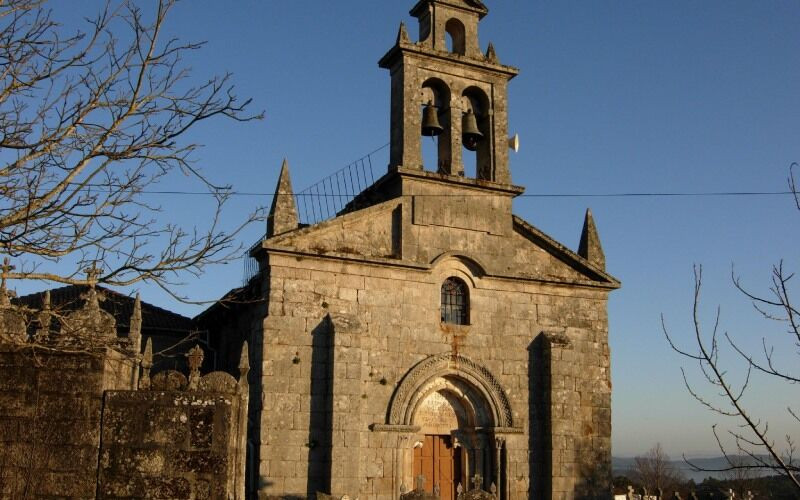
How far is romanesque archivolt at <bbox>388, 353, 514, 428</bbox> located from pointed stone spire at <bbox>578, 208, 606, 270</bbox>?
4.63 metres

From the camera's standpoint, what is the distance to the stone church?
18.0m

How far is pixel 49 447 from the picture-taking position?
18.4 feet

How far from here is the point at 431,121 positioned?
819 inches

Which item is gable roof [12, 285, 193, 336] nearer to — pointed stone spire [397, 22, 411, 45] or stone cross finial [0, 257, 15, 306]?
pointed stone spire [397, 22, 411, 45]

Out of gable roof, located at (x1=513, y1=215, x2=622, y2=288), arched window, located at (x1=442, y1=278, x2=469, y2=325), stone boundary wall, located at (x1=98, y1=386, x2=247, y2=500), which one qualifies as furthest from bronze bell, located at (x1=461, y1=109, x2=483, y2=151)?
stone boundary wall, located at (x1=98, y1=386, x2=247, y2=500)

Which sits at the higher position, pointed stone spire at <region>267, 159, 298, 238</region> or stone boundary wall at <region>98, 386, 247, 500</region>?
pointed stone spire at <region>267, 159, 298, 238</region>

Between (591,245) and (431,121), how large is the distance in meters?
5.68

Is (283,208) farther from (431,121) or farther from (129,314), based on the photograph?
(129,314)

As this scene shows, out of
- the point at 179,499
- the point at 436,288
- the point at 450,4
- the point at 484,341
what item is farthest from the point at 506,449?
the point at 179,499

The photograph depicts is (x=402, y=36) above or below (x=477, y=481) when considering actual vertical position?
above

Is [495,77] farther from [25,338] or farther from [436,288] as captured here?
[25,338]

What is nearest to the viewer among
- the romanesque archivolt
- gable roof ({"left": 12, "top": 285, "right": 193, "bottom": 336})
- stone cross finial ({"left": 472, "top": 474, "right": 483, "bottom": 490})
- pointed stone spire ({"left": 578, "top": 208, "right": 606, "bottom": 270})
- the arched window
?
stone cross finial ({"left": 472, "top": 474, "right": 483, "bottom": 490})

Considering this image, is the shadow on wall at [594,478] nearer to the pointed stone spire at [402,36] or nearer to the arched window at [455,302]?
the arched window at [455,302]

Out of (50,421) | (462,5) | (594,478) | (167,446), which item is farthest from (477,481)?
(50,421)
